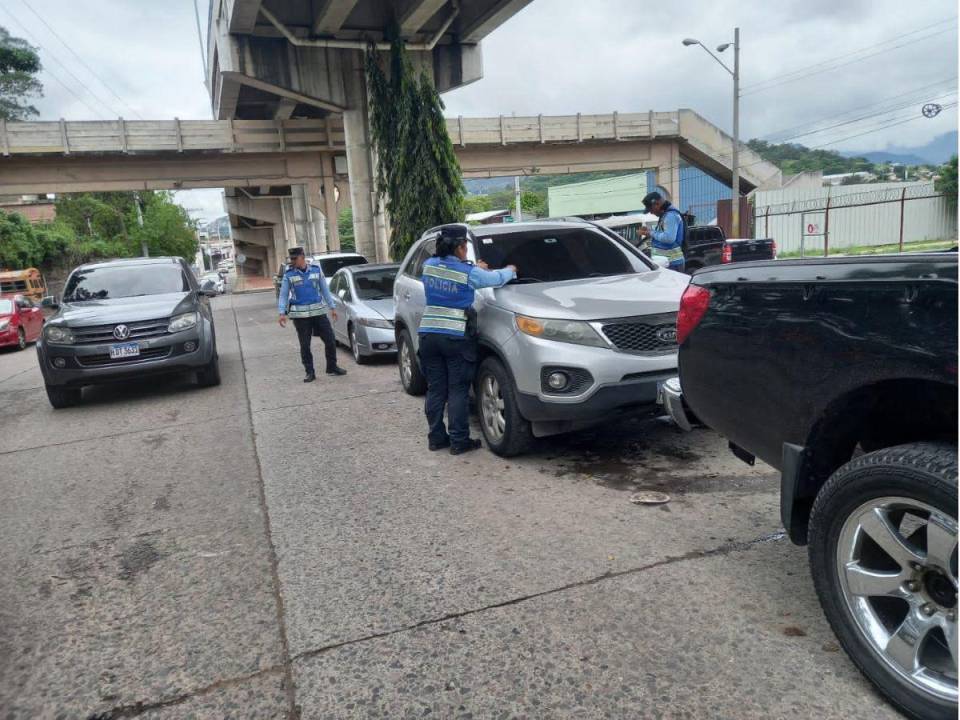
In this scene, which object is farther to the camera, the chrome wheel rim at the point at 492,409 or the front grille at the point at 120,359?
the front grille at the point at 120,359

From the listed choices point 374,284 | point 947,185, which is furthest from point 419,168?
point 947,185

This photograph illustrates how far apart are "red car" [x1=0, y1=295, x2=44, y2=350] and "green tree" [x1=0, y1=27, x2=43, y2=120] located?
138ft

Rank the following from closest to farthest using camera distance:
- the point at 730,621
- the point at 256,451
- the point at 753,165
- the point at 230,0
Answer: the point at 730,621 < the point at 256,451 < the point at 230,0 < the point at 753,165

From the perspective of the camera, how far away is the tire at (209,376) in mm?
8859

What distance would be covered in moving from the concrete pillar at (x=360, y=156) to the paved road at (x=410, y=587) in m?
20.0

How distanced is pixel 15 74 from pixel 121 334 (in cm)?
5728

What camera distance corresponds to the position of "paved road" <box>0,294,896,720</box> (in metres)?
2.59

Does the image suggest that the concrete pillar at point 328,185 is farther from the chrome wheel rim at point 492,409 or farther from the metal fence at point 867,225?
the chrome wheel rim at point 492,409

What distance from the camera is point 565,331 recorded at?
15.8ft

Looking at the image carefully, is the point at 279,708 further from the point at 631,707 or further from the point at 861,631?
the point at 861,631

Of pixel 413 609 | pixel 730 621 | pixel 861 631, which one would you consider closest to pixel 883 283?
pixel 861 631

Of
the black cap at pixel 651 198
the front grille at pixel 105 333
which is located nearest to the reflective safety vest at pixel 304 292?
the front grille at pixel 105 333

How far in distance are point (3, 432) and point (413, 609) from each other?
6.37 meters

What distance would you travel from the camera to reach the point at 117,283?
30.2 feet
